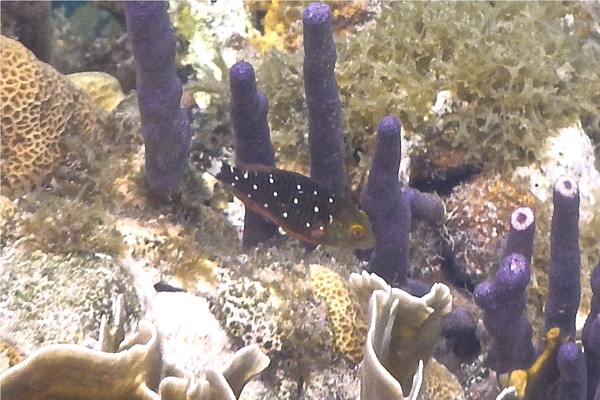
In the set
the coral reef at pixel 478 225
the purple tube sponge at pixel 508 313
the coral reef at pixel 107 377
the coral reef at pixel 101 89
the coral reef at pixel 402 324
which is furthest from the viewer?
the coral reef at pixel 101 89

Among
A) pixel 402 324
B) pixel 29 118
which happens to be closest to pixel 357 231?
pixel 402 324

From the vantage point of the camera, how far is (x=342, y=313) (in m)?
2.38

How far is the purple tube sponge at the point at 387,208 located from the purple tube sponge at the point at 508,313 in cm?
57

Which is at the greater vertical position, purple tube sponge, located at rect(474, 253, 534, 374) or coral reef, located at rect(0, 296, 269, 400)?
coral reef, located at rect(0, 296, 269, 400)

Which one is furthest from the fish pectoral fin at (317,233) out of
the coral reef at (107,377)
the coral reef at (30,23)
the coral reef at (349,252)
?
the coral reef at (30,23)

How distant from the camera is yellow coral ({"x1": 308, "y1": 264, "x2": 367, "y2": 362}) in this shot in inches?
92.5

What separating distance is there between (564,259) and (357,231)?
0.89 meters

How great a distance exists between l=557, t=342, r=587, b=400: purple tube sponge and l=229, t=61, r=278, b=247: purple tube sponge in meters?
1.63

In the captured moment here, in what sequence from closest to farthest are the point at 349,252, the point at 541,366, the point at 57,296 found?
the point at 57,296
the point at 541,366
the point at 349,252

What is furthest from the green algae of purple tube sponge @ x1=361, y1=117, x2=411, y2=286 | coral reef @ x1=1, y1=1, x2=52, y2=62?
coral reef @ x1=1, y1=1, x2=52, y2=62

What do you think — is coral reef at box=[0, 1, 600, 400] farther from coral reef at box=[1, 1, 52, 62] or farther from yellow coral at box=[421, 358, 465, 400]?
coral reef at box=[1, 1, 52, 62]

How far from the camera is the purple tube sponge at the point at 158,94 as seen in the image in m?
2.28

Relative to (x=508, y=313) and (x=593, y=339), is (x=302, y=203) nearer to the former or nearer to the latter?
(x=508, y=313)

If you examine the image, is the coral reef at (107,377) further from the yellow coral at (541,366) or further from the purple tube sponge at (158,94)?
the yellow coral at (541,366)
